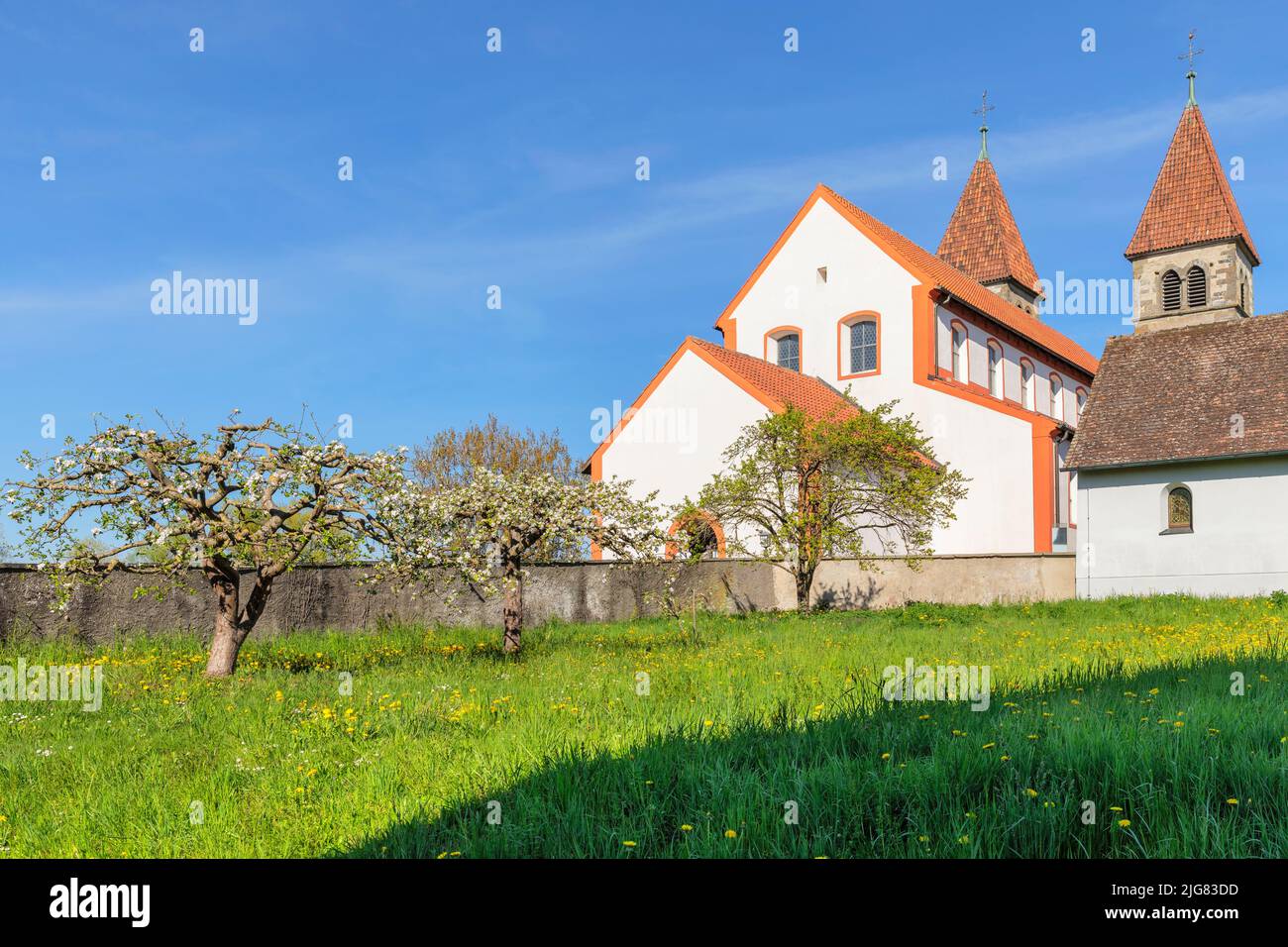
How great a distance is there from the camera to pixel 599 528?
14.6m

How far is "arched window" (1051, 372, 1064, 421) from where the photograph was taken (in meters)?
44.1

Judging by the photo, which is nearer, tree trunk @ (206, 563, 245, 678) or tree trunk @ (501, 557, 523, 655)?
tree trunk @ (206, 563, 245, 678)

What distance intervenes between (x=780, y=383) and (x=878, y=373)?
16.9ft

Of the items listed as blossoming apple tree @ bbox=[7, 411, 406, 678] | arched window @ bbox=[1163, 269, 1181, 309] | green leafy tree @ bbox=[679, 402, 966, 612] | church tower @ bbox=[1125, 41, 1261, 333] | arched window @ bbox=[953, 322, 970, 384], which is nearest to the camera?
blossoming apple tree @ bbox=[7, 411, 406, 678]

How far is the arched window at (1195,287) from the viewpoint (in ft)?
150

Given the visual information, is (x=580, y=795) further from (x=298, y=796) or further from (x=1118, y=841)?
Answer: (x=1118, y=841)

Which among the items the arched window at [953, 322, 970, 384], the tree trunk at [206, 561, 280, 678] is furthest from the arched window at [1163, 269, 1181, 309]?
the tree trunk at [206, 561, 280, 678]

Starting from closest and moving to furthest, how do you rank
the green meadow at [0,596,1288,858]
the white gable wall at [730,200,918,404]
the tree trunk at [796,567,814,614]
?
the green meadow at [0,596,1288,858] < the tree trunk at [796,567,814,614] < the white gable wall at [730,200,918,404]

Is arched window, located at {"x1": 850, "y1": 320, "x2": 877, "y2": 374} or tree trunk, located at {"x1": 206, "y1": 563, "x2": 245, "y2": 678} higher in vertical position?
arched window, located at {"x1": 850, "y1": 320, "x2": 877, "y2": 374}

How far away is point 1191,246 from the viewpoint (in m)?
45.9

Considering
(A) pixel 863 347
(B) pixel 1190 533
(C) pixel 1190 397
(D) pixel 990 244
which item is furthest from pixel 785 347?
(D) pixel 990 244

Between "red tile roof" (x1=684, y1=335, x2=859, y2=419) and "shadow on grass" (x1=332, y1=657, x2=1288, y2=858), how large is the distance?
22502mm

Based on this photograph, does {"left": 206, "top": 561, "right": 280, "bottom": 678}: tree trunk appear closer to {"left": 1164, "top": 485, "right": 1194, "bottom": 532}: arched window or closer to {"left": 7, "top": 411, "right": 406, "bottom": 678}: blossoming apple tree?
{"left": 7, "top": 411, "right": 406, "bottom": 678}: blossoming apple tree

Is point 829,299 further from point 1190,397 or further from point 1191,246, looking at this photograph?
point 1191,246
